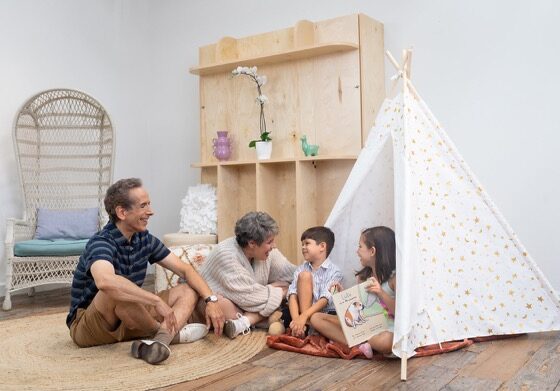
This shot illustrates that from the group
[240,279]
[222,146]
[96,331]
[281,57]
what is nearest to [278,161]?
[222,146]

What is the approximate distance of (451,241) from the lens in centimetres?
268

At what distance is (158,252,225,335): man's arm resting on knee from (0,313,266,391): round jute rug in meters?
0.10

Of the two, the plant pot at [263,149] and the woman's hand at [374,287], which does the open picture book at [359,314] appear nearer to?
the woman's hand at [374,287]

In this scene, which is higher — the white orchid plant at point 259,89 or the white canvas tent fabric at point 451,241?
the white orchid plant at point 259,89

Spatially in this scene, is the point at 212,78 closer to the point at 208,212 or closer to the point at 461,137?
the point at 208,212

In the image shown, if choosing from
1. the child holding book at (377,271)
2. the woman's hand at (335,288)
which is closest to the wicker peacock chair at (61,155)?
the woman's hand at (335,288)

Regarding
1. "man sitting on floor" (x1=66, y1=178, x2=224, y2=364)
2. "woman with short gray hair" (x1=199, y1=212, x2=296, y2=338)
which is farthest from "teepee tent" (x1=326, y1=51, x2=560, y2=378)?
"man sitting on floor" (x1=66, y1=178, x2=224, y2=364)

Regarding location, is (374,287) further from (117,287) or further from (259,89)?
(259,89)

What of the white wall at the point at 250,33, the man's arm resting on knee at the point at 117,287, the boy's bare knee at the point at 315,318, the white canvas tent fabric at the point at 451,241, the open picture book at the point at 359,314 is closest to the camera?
the man's arm resting on knee at the point at 117,287

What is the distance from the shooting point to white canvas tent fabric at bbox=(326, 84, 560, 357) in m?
2.55

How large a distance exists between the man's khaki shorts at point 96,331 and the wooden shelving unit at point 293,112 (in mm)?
→ 1520

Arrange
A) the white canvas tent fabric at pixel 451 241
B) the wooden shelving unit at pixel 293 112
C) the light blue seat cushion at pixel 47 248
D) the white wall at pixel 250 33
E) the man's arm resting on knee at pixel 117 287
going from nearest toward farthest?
the man's arm resting on knee at pixel 117 287, the white canvas tent fabric at pixel 451 241, the white wall at pixel 250 33, the light blue seat cushion at pixel 47 248, the wooden shelving unit at pixel 293 112

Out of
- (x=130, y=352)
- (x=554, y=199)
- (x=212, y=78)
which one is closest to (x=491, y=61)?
(x=554, y=199)

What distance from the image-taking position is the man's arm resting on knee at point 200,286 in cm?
270
